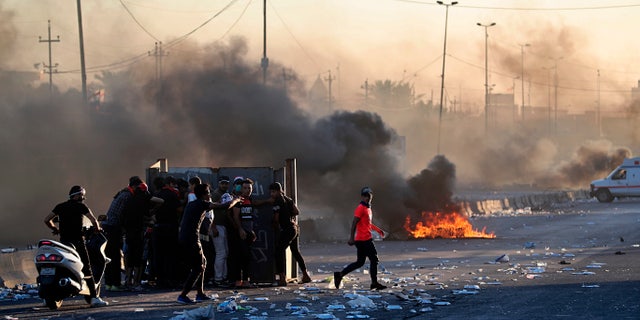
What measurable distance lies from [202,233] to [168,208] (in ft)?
2.81

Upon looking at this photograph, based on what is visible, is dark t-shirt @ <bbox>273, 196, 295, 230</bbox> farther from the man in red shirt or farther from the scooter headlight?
the scooter headlight

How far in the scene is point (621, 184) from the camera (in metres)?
63.5

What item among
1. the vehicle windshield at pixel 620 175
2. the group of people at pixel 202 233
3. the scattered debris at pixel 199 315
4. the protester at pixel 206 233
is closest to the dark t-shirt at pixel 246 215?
the group of people at pixel 202 233

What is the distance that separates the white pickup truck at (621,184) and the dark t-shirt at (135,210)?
164ft

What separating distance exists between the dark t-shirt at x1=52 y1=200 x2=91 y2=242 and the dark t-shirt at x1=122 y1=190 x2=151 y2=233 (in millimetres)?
1963

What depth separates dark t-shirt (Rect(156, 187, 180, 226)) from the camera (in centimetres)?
1688

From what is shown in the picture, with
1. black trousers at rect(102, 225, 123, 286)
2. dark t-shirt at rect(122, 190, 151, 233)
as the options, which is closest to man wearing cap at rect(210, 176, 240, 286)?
dark t-shirt at rect(122, 190, 151, 233)

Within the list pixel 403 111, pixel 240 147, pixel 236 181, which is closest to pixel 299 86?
pixel 240 147

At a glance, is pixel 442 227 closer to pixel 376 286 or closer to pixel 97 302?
pixel 376 286

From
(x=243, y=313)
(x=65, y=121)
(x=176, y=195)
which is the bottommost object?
(x=243, y=313)

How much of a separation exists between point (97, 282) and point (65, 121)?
32003 millimetres

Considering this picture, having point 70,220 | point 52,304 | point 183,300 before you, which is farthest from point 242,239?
point 52,304

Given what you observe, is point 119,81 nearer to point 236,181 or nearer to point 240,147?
point 240,147

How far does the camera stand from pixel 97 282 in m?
15.0
